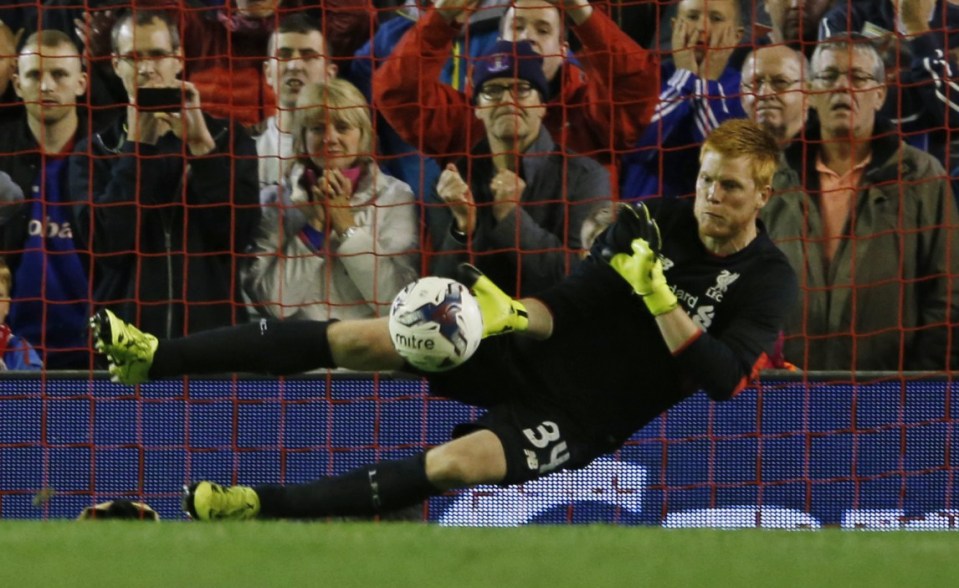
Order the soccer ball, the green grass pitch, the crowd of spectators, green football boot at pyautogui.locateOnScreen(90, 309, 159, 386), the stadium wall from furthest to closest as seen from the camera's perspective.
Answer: the crowd of spectators
the stadium wall
green football boot at pyautogui.locateOnScreen(90, 309, 159, 386)
the soccer ball
the green grass pitch

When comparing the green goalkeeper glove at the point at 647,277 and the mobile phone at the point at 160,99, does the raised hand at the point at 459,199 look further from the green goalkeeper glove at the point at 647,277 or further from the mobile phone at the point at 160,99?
the green goalkeeper glove at the point at 647,277

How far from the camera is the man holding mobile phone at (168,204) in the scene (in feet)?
22.3

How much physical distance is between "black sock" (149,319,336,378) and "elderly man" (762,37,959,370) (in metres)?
2.43

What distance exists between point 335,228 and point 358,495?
2209 millimetres

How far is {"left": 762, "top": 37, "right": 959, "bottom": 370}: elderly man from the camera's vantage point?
21.7 ft

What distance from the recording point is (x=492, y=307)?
484cm

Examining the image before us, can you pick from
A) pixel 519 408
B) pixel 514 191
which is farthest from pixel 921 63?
pixel 519 408

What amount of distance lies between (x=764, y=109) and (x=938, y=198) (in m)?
0.79

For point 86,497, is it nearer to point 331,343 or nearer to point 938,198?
point 331,343

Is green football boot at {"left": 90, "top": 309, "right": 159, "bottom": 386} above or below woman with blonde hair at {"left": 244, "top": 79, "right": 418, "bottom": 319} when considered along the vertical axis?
below

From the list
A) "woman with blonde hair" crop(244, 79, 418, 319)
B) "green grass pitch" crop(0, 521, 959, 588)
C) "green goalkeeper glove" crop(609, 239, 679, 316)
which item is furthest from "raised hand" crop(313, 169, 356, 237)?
"green grass pitch" crop(0, 521, 959, 588)

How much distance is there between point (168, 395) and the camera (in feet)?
21.9

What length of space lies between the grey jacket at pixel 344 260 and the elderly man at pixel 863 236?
152 cm

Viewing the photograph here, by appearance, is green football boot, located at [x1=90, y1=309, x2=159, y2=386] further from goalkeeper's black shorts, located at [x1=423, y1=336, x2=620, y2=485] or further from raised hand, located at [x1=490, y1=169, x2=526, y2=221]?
raised hand, located at [x1=490, y1=169, x2=526, y2=221]
